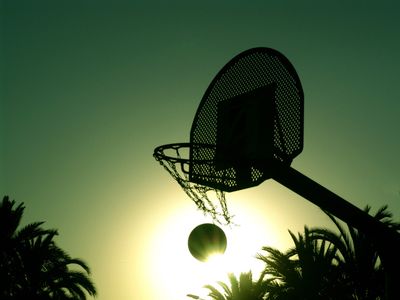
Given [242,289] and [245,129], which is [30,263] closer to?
[242,289]

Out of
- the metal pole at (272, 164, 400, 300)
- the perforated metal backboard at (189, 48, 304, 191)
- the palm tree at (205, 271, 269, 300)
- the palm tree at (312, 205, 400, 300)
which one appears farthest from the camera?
the palm tree at (205, 271, 269, 300)

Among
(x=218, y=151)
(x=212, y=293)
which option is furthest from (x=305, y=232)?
(x=218, y=151)

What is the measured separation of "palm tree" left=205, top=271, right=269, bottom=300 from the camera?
70.8 feet

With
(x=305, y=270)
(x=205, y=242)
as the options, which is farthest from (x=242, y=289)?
(x=205, y=242)

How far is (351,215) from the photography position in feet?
25.2

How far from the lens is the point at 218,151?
318 inches

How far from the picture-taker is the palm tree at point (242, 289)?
21.6 meters

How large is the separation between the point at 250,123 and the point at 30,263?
13.4m

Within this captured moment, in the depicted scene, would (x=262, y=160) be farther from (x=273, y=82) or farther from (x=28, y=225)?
(x=28, y=225)

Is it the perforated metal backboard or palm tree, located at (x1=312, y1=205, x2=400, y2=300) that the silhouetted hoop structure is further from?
palm tree, located at (x1=312, y1=205, x2=400, y2=300)

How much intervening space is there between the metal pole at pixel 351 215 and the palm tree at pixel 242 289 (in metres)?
13.6

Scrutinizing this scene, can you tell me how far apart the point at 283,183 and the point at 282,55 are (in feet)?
6.05

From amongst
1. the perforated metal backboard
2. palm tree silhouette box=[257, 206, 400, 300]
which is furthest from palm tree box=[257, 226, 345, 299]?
the perforated metal backboard

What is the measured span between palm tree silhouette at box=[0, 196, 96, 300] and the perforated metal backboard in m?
11.8
